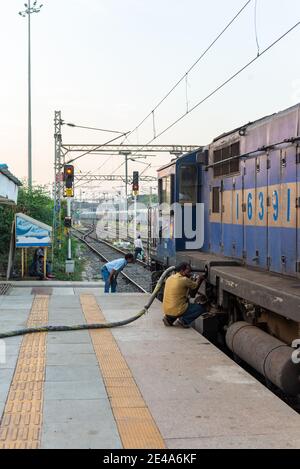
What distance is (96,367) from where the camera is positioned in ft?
23.5

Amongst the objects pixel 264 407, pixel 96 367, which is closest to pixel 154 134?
pixel 96 367

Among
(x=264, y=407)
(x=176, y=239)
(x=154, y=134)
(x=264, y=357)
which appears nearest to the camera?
(x=264, y=407)

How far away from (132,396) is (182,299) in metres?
3.83

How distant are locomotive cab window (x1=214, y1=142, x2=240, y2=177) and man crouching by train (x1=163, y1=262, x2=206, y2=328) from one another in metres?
1.85

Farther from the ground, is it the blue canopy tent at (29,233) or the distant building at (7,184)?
the distant building at (7,184)

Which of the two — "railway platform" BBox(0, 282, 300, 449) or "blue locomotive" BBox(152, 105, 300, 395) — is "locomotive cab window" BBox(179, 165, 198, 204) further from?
"railway platform" BBox(0, 282, 300, 449)

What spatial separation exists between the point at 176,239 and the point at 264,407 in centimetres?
672

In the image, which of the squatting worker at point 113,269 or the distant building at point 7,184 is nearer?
the distant building at point 7,184

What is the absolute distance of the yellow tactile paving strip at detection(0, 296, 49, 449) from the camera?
4.71 m

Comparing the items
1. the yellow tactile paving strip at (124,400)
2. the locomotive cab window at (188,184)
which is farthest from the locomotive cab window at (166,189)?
the yellow tactile paving strip at (124,400)

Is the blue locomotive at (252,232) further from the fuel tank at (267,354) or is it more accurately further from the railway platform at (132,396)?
the railway platform at (132,396)

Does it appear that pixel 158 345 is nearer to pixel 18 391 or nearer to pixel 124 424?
pixel 18 391

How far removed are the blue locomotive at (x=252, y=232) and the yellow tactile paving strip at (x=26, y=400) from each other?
2.69 metres

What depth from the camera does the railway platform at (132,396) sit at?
4.76 metres
